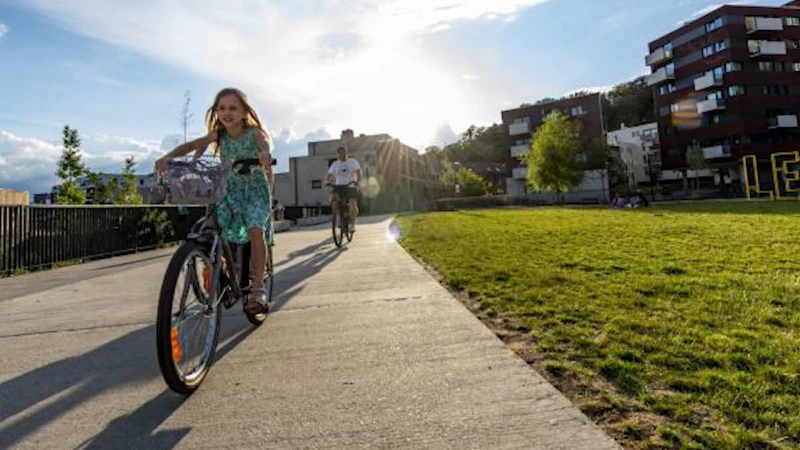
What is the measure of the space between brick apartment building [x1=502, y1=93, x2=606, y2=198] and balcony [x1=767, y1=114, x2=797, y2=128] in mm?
16972

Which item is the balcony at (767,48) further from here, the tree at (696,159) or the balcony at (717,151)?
the tree at (696,159)

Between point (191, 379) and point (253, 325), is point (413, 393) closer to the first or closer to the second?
point (191, 379)

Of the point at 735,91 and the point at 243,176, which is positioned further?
the point at 735,91

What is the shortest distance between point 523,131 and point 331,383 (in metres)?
67.0

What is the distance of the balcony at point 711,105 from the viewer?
51250 mm

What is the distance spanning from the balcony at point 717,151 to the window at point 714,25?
12.9 m

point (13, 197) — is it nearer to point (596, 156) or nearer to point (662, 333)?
point (662, 333)

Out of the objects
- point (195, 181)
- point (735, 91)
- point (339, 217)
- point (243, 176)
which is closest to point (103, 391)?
point (195, 181)

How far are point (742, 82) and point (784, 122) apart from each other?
6.04 metres

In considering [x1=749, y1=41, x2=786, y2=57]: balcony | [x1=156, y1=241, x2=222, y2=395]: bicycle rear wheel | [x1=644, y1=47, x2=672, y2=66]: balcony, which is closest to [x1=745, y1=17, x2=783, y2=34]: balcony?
[x1=749, y1=41, x2=786, y2=57]: balcony

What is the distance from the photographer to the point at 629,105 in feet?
282

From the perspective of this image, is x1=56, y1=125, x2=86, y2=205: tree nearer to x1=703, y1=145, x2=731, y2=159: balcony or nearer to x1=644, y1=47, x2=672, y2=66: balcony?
x1=703, y1=145, x2=731, y2=159: balcony

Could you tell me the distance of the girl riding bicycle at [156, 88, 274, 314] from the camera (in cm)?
316

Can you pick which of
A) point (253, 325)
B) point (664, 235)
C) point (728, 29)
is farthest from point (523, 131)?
point (253, 325)
